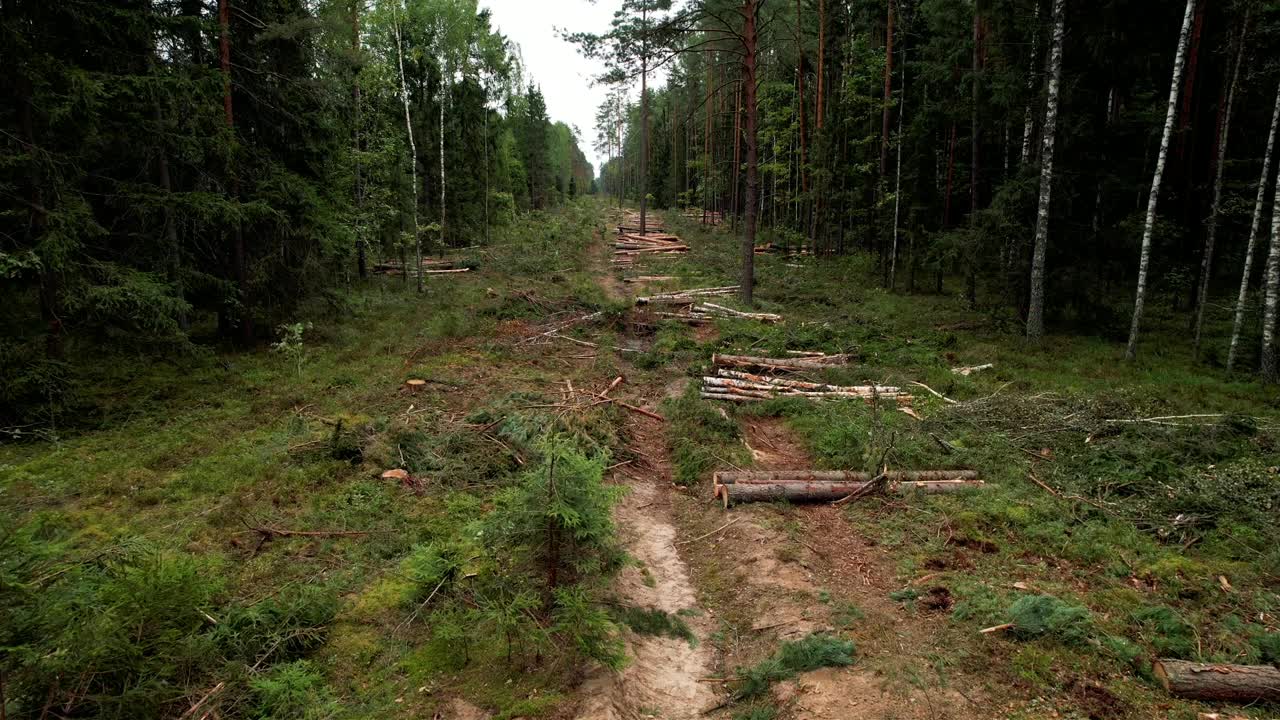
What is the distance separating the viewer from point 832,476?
8.76 m

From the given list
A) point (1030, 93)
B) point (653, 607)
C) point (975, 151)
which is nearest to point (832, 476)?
point (653, 607)

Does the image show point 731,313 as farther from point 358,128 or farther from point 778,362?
point 358,128

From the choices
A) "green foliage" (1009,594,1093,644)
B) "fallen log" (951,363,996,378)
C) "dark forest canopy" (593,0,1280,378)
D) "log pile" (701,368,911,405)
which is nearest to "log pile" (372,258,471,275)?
"dark forest canopy" (593,0,1280,378)

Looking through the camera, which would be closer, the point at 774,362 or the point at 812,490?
the point at 812,490

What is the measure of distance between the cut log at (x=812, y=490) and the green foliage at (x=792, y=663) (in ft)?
9.82

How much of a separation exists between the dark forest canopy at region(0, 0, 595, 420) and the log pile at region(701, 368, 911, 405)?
403 inches

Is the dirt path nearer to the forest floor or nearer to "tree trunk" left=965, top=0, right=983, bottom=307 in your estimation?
the forest floor

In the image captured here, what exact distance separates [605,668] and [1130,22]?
69.1 ft

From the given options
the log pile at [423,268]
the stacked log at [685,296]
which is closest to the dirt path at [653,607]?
the stacked log at [685,296]

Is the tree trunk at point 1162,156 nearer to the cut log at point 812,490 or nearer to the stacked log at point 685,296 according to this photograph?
the cut log at point 812,490

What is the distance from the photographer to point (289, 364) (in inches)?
548

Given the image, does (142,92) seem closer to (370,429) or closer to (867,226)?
(370,429)

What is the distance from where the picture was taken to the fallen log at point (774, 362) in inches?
561

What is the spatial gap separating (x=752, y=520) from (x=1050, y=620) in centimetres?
337
